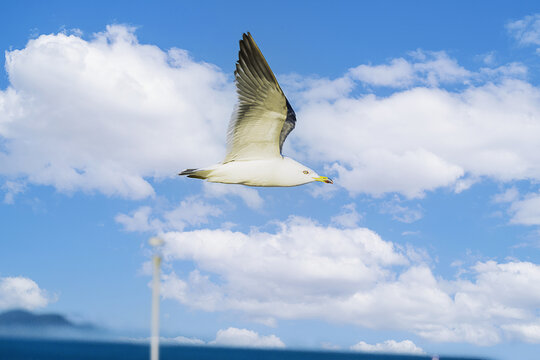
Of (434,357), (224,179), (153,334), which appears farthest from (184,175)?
(434,357)

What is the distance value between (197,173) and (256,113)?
2075 millimetres

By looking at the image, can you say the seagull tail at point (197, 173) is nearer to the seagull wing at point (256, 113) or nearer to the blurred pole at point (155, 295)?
the seagull wing at point (256, 113)

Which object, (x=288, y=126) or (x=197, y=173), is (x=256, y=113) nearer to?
(x=288, y=126)

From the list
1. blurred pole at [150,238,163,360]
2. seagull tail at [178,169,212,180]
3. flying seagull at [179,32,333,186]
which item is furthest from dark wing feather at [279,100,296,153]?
blurred pole at [150,238,163,360]

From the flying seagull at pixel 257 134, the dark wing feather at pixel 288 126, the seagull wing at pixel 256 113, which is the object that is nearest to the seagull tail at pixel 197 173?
the flying seagull at pixel 257 134

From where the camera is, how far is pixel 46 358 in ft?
403

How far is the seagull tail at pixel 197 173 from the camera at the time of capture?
1518 cm

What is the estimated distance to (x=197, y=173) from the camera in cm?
1523

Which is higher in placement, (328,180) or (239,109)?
(239,109)

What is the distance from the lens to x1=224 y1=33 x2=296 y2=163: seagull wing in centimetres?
1486

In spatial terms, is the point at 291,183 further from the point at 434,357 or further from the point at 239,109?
the point at 434,357

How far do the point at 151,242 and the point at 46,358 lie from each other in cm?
12282

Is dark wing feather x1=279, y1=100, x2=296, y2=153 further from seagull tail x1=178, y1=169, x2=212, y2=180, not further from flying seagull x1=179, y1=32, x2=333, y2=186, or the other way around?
seagull tail x1=178, y1=169, x2=212, y2=180

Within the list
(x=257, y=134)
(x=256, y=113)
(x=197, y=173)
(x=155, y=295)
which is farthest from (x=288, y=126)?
(x=155, y=295)
